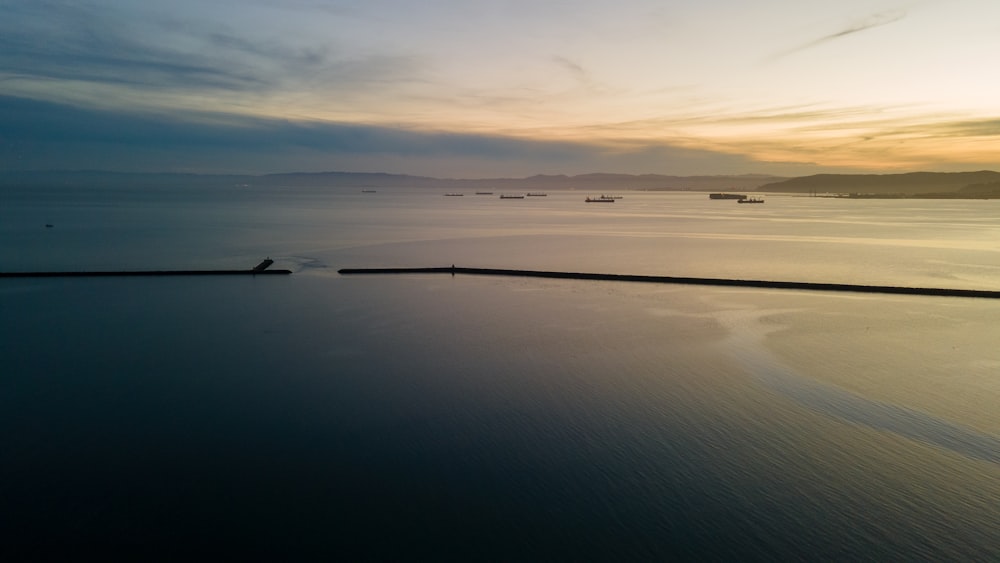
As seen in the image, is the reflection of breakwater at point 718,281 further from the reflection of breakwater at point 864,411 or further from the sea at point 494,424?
the reflection of breakwater at point 864,411

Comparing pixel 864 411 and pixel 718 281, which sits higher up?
pixel 718 281

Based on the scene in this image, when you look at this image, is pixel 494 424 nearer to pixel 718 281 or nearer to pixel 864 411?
pixel 864 411

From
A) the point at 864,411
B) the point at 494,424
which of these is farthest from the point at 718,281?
the point at 494,424

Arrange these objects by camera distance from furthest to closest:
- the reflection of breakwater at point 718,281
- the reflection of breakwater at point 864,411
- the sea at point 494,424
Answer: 1. the reflection of breakwater at point 718,281
2. the reflection of breakwater at point 864,411
3. the sea at point 494,424

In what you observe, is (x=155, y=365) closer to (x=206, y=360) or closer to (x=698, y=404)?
(x=206, y=360)

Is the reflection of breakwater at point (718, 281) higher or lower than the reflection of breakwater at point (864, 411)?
higher

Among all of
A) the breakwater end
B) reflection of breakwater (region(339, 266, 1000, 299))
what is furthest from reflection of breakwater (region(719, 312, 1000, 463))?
the breakwater end

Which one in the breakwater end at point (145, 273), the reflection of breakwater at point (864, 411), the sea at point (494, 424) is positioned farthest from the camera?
the breakwater end at point (145, 273)

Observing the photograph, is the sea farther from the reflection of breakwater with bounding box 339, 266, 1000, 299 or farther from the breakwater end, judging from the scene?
the breakwater end

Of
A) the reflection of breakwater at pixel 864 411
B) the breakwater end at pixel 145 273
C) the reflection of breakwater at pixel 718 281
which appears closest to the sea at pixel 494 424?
the reflection of breakwater at pixel 864 411

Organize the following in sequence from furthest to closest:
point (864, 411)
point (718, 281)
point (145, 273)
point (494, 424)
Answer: point (145, 273) < point (718, 281) < point (864, 411) < point (494, 424)
